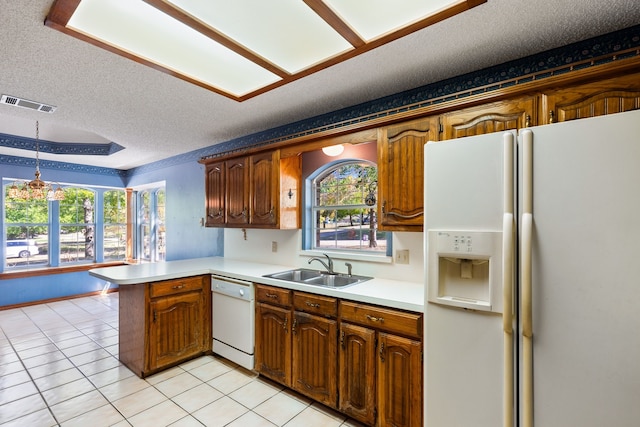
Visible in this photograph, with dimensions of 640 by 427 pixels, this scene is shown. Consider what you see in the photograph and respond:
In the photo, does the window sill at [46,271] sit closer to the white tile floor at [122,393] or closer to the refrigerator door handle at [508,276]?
the white tile floor at [122,393]

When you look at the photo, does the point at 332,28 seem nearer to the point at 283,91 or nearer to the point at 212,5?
the point at 212,5

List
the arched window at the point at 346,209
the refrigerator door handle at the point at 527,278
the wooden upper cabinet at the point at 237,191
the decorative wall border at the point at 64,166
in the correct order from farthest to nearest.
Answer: the decorative wall border at the point at 64,166
the wooden upper cabinet at the point at 237,191
the arched window at the point at 346,209
the refrigerator door handle at the point at 527,278

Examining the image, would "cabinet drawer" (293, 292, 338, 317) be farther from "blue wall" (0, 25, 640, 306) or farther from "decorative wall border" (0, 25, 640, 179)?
"blue wall" (0, 25, 640, 306)

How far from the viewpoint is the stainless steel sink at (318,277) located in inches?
106

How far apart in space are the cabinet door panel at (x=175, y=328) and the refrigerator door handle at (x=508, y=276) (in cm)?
264

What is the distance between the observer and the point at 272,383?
2666 mm

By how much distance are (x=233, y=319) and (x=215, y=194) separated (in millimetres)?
1548

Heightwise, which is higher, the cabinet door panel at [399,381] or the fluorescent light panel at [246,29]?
the fluorescent light panel at [246,29]

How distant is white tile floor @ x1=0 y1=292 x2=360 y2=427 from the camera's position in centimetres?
219

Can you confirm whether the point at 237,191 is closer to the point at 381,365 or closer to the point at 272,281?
the point at 272,281

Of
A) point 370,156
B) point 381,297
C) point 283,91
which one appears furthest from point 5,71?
point 381,297

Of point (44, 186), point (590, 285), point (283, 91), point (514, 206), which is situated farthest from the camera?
point (44, 186)

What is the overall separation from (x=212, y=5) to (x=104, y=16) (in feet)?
2.02

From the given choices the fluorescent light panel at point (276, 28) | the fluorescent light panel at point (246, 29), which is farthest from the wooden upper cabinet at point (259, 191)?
the fluorescent light panel at point (276, 28)
